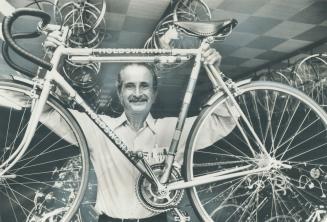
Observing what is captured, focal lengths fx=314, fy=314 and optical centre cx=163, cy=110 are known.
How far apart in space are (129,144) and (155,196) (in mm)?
384

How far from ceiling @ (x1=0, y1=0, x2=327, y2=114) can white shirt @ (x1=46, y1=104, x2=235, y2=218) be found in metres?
2.02

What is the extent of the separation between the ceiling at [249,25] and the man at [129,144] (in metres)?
1.87

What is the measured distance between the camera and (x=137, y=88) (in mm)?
1949

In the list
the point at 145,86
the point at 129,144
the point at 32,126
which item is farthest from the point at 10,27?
the point at 129,144

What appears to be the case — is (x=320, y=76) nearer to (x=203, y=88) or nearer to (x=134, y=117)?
(x=203, y=88)

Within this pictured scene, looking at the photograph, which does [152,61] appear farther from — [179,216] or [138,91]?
[179,216]

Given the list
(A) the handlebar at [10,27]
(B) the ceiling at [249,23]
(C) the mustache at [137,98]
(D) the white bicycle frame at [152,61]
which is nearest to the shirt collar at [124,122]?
(C) the mustache at [137,98]

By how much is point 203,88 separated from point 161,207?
190 inches

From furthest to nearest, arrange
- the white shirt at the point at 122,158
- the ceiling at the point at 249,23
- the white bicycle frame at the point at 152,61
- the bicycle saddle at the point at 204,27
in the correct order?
the ceiling at the point at 249,23
the white shirt at the point at 122,158
the bicycle saddle at the point at 204,27
the white bicycle frame at the point at 152,61

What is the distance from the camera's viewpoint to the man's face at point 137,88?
1.94m

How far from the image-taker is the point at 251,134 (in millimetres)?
1782

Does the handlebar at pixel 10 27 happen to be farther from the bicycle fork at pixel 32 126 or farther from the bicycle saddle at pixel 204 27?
the bicycle saddle at pixel 204 27

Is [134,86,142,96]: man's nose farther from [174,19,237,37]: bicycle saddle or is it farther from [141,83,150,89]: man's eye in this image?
[174,19,237,37]: bicycle saddle

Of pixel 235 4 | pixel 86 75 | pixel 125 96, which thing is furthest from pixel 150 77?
pixel 86 75
